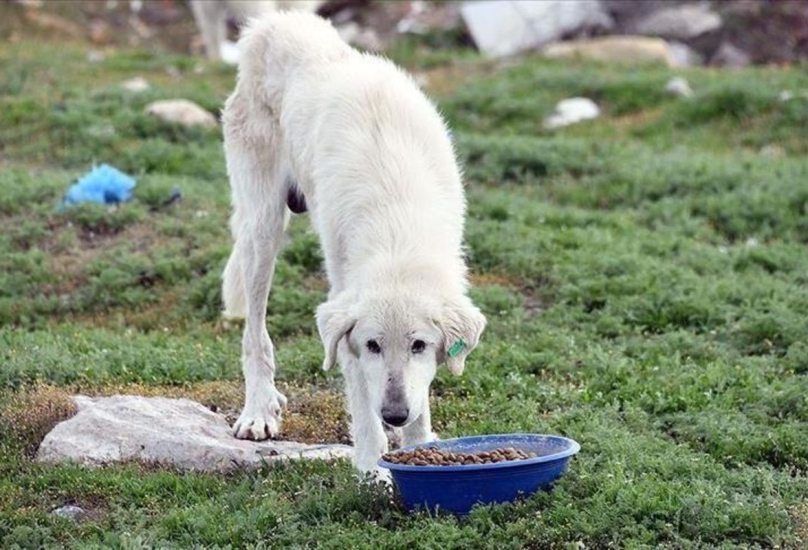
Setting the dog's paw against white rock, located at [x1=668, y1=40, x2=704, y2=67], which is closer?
the dog's paw

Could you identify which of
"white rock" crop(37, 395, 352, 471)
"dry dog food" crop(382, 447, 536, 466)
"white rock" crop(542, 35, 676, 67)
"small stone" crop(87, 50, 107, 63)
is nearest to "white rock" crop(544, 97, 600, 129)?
"white rock" crop(542, 35, 676, 67)

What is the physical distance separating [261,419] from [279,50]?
2241 mm

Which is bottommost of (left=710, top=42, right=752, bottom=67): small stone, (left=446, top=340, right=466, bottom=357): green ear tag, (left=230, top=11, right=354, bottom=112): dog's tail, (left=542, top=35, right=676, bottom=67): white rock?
(left=710, top=42, right=752, bottom=67): small stone

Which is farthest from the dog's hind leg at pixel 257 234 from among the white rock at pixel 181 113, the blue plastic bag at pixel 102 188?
the white rock at pixel 181 113

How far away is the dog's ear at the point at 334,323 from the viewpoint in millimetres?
6254

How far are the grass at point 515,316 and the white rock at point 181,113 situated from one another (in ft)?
0.72

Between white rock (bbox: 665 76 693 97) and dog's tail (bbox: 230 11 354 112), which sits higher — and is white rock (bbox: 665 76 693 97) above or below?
below

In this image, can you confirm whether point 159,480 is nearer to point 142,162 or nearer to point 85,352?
point 85,352

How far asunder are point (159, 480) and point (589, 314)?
4.10 m

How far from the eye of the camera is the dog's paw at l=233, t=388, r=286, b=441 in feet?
24.9

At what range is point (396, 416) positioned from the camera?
233 inches

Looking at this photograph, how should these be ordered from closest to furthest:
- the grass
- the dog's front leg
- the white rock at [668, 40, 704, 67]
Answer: the grass < the dog's front leg < the white rock at [668, 40, 704, 67]

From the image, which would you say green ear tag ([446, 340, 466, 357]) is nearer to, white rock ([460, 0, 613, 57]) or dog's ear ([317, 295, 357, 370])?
dog's ear ([317, 295, 357, 370])

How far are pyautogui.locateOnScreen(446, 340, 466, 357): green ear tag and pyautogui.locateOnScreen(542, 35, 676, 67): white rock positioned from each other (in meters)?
13.8
